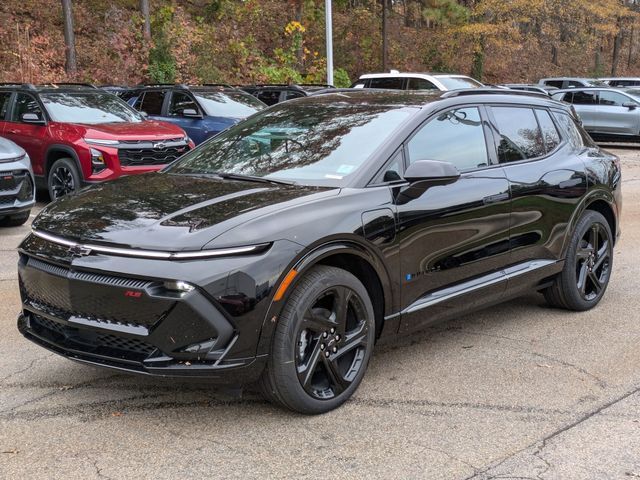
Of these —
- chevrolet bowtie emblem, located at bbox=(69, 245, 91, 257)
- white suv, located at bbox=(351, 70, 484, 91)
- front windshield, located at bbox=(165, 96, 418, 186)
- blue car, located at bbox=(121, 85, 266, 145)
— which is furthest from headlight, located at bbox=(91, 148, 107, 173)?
white suv, located at bbox=(351, 70, 484, 91)

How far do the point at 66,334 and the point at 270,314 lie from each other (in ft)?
3.60

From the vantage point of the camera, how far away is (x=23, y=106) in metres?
11.8

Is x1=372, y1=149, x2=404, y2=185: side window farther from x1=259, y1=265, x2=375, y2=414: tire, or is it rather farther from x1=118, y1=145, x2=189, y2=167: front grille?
x1=118, y1=145, x2=189, y2=167: front grille

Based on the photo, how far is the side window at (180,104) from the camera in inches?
553

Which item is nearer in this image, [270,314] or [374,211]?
[270,314]

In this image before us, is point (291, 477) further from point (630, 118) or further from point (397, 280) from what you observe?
point (630, 118)

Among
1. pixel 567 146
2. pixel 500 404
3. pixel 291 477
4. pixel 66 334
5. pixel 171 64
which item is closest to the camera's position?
pixel 291 477

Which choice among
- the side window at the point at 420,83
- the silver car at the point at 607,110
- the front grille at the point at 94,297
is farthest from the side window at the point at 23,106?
the silver car at the point at 607,110

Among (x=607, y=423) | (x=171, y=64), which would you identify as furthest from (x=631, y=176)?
(x=171, y=64)

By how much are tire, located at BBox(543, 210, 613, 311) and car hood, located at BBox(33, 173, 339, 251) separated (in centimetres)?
254

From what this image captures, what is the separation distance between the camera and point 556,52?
4841cm

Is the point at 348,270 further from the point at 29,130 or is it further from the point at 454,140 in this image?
the point at 29,130

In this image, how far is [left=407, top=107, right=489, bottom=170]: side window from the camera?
4.68 m

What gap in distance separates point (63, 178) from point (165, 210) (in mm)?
7714
